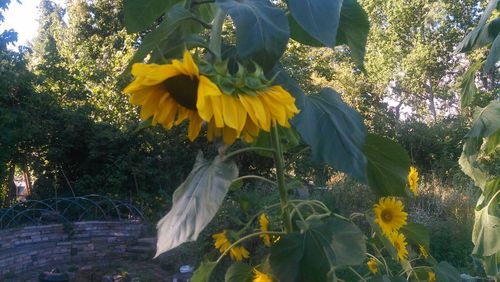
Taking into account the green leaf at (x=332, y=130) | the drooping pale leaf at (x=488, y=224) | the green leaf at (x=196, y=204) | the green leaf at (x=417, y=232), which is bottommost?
the drooping pale leaf at (x=488, y=224)

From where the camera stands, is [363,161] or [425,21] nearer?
[363,161]

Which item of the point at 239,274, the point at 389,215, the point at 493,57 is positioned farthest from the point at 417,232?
the point at 493,57

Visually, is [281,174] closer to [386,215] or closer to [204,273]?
[204,273]

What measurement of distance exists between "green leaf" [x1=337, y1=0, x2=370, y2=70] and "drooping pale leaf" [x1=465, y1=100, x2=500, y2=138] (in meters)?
1.25

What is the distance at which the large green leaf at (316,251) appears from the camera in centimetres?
84

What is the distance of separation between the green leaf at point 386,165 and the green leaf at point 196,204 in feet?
1.12

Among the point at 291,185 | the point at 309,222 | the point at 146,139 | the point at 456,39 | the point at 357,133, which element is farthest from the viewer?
the point at 456,39

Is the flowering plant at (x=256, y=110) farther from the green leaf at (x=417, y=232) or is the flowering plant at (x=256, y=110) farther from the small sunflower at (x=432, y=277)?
the small sunflower at (x=432, y=277)

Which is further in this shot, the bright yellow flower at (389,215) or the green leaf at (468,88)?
the green leaf at (468,88)

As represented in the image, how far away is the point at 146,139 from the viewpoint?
7.88 metres

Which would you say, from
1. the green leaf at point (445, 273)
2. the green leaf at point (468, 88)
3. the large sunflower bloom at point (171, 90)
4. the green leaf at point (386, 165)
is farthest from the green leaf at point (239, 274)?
the green leaf at point (468, 88)

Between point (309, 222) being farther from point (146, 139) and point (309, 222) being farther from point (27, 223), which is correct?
point (146, 139)

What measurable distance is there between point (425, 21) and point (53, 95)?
36.4 feet

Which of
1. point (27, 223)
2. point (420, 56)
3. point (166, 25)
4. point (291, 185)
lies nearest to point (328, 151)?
point (166, 25)
